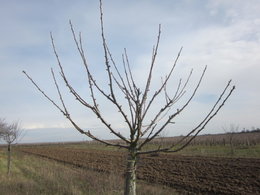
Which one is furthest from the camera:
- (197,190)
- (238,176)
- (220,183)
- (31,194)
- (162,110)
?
(238,176)

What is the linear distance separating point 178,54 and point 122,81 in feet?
1.91

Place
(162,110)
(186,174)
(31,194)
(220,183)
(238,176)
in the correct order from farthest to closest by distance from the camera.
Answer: (186,174) < (238,176) < (220,183) < (31,194) < (162,110)

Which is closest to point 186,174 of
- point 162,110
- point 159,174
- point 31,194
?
point 159,174

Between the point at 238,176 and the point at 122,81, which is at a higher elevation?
the point at 122,81

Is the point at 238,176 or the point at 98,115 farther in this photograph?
the point at 238,176

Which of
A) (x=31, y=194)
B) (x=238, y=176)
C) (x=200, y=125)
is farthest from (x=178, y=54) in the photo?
(x=238, y=176)

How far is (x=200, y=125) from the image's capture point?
2170 millimetres

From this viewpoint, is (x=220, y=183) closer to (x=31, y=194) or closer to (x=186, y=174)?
(x=186, y=174)

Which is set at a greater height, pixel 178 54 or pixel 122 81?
pixel 178 54

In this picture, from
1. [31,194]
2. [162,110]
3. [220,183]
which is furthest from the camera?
[220,183]

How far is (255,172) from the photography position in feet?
51.2

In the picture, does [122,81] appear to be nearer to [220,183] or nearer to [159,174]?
[220,183]

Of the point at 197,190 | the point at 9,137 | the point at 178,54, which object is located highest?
the point at 178,54

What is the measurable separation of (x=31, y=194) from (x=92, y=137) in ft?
25.6
